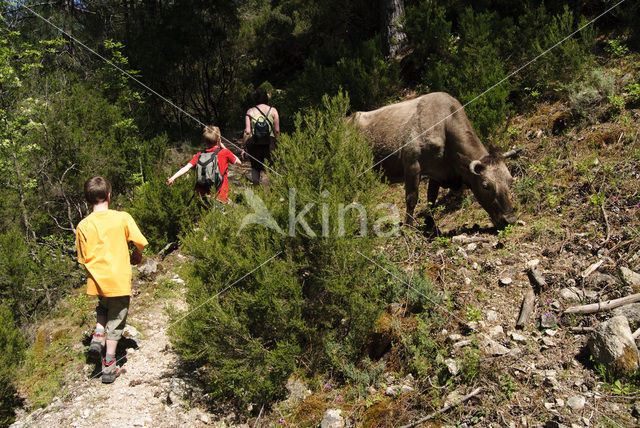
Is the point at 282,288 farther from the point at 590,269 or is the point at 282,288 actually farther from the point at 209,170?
the point at 590,269

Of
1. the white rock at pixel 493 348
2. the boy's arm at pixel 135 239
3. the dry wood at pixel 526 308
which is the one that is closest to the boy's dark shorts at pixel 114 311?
the boy's arm at pixel 135 239

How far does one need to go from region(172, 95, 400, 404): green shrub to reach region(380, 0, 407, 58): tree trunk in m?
8.74

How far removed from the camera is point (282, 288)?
4383 mm

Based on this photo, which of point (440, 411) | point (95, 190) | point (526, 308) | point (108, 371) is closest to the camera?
point (440, 411)

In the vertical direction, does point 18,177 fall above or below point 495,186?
above

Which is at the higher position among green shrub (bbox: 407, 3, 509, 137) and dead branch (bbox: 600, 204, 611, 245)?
green shrub (bbox: 407, 3, 509, 137)

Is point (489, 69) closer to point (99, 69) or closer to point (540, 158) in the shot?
point (540, 158)

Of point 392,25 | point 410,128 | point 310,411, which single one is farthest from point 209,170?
point 392,25

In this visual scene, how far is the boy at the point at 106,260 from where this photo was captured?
454 centimetres

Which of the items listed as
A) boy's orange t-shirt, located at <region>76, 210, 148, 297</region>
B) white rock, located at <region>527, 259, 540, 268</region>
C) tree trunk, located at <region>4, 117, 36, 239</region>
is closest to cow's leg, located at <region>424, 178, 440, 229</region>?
white rock, located at <region>527, 259, 540, 268</region>

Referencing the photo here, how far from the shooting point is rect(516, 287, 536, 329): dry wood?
4395 mm

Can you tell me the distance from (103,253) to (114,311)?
26.3 inches

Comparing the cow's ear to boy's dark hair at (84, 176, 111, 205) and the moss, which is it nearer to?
the moss

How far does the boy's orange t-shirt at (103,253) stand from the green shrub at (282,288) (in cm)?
73
